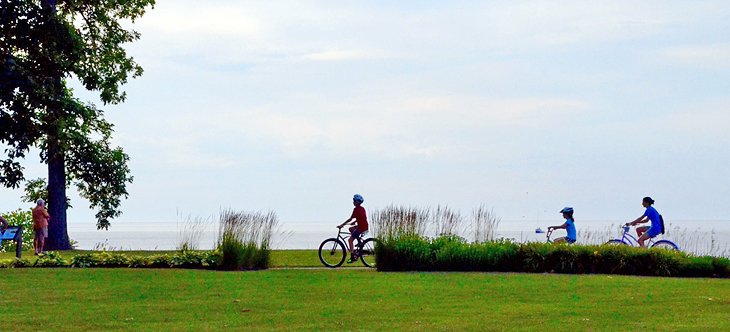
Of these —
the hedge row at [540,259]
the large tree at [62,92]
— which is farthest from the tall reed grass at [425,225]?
the large tree at [62,92]

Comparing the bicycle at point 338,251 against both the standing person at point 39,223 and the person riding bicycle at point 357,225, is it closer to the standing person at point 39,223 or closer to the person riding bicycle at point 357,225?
the person riding bicycle at point 357,225

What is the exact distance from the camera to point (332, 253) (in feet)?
66.8

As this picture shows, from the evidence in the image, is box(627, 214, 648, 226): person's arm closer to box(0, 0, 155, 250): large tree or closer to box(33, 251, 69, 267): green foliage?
box(33, 251, 69, 267): green foliage

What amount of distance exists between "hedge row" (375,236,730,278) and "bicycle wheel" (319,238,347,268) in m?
1.51

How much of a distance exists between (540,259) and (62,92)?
18147 millimetres

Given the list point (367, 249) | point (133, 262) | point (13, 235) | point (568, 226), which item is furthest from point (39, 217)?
point (568, 226)

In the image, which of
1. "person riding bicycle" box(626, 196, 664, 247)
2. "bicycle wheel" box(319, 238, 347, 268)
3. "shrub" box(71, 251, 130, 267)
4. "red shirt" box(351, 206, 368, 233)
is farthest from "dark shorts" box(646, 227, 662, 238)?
"shrub" box(71, 251, 130, 267)

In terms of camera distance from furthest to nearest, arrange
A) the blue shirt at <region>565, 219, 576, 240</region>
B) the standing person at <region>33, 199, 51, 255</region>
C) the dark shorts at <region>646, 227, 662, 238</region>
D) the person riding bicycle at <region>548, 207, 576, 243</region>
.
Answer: the standing person at <region>33, 199, 51, 255</region>
the dark shorts at <region>646, 227, 662, 238</region>
the blue shirt at <region>565, 219, 576, 240</region>
the person riding bicycle at <region>548, 207, 576, 243</region>

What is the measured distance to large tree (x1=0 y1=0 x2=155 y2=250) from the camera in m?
29.5

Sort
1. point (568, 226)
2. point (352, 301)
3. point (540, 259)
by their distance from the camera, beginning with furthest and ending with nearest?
point (568, 226), point (540, 259), point (352, 301)

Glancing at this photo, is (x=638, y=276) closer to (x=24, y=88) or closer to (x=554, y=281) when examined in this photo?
(x=554, y=281)

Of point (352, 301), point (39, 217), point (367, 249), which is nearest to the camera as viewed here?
point (352, 301)

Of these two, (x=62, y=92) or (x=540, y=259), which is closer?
(x=540, y=259)

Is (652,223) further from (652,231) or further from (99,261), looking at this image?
(99,261)
